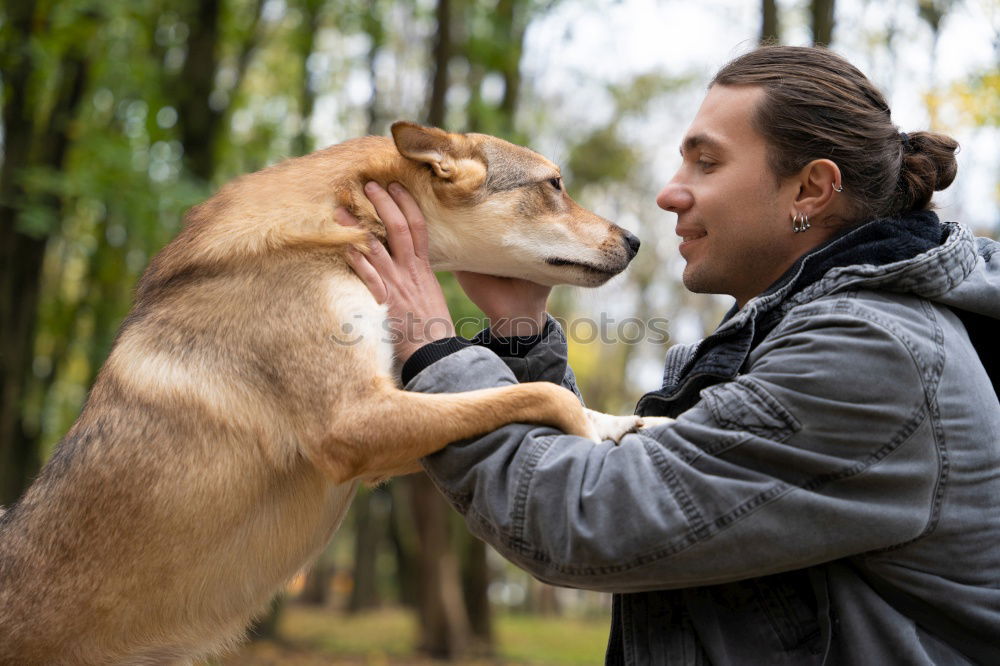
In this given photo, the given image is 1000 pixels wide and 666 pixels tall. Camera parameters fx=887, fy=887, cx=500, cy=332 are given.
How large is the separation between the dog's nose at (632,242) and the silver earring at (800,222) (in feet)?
4.13

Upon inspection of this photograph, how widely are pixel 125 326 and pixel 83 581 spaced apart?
3.04 feet

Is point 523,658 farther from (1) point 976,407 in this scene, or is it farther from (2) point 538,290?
(1) point 976,407

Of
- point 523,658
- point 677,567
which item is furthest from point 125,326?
point 523,658

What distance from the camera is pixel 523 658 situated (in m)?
14.8

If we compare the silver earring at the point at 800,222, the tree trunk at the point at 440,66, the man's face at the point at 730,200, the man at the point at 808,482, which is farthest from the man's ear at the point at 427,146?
the tree trunk at the point at 440,66

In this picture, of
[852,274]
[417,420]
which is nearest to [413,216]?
[417,420]

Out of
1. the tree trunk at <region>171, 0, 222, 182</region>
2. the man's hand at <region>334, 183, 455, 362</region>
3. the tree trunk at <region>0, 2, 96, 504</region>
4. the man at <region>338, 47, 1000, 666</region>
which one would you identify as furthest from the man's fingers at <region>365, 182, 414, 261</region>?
the tree trunk at <region>171, 0, 222, 182</region>

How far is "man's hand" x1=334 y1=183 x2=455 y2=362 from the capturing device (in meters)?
2.84

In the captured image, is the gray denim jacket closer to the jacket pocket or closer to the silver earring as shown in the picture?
the jacket pocket

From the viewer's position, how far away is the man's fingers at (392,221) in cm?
314

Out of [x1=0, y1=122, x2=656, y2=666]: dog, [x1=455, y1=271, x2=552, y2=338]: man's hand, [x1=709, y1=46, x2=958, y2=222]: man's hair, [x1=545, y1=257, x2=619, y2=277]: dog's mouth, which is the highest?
[x1=709, y1=46, x2=958, y2=222]: man's hair

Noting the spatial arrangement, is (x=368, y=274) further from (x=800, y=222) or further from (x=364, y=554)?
(x=364, y=554)

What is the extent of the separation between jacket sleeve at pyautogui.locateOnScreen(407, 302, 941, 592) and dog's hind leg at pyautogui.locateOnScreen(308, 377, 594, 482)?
14.1 inches

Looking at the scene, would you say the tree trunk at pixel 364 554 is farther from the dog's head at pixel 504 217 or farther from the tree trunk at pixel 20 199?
the dog's head at pixel 504 217
